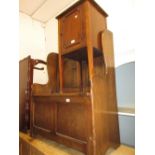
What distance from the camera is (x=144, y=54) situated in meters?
0.86

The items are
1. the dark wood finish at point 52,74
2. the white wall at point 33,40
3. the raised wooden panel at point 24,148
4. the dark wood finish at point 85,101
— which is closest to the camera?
the dark wood finish at point 85,101

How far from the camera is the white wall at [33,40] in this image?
8.87 feet

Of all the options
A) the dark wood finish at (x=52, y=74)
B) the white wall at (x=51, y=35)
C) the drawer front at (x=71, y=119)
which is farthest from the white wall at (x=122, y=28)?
the white wall at (x=51, y=35)

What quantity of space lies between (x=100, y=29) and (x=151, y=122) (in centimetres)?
111

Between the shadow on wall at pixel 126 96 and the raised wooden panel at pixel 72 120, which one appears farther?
the shadow on wall at pixel 126 96

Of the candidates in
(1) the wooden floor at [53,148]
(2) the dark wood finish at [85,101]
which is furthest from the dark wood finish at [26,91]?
(1) the wooden floor at [53,148]

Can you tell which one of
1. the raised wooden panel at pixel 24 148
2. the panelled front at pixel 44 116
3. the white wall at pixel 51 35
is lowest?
the raised wooden panel at pixel 24 148

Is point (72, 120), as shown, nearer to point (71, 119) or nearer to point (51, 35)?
point (71, 119)

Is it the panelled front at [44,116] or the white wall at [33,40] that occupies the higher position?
the white wall at [33,40]

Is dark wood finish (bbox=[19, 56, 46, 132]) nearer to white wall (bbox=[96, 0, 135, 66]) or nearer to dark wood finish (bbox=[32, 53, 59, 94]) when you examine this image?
dark wood finish (bbox=[32, 53, 59, 94])

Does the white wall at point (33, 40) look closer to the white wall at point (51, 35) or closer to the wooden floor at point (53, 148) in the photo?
the white wall at point (51, 35)

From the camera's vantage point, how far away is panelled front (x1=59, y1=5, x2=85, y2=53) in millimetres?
1479

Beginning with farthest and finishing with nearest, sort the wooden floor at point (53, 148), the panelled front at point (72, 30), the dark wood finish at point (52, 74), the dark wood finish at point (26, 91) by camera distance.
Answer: the dark wood finish at point (52, 74)
the dark wood finish at point (26, 91)
the panelled front at point (72, 30)
the wooden floor at point (53, 148)
